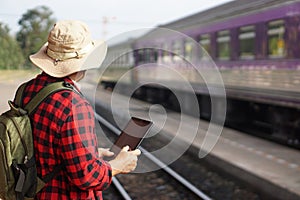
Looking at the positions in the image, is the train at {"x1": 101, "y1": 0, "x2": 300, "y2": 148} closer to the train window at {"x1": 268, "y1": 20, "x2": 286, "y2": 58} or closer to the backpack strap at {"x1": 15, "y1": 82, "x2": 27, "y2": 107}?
the train window at {"x1": 268, "y1": 20, "x2": 286, "y2": 58}

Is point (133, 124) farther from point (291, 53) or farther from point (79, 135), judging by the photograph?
point (291, 53)

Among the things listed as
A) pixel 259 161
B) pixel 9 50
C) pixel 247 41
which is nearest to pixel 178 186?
pixel 259 161

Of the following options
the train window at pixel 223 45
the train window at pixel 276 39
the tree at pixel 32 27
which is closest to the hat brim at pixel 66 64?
the tree at pixel 32 27

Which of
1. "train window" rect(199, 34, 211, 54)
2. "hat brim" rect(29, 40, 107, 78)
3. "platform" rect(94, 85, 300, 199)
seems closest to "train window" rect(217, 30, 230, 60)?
"train window" rect(199, 34, 211, 54)

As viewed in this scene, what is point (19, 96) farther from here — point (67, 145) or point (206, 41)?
point (206, 41)

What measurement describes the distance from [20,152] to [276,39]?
29.1 ft

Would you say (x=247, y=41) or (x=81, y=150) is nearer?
(x=81, y=150)

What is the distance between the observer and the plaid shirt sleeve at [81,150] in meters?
1.93

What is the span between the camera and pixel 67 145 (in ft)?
6.32

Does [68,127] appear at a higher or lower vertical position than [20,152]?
higher

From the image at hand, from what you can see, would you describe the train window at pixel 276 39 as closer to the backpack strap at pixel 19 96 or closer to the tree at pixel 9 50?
the tree at pixel 9 50

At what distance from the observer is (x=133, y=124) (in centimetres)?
219

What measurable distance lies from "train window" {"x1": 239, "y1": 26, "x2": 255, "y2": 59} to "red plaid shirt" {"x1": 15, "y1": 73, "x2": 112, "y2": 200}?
31.3ft

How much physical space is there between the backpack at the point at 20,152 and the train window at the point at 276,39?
27.9 ft
